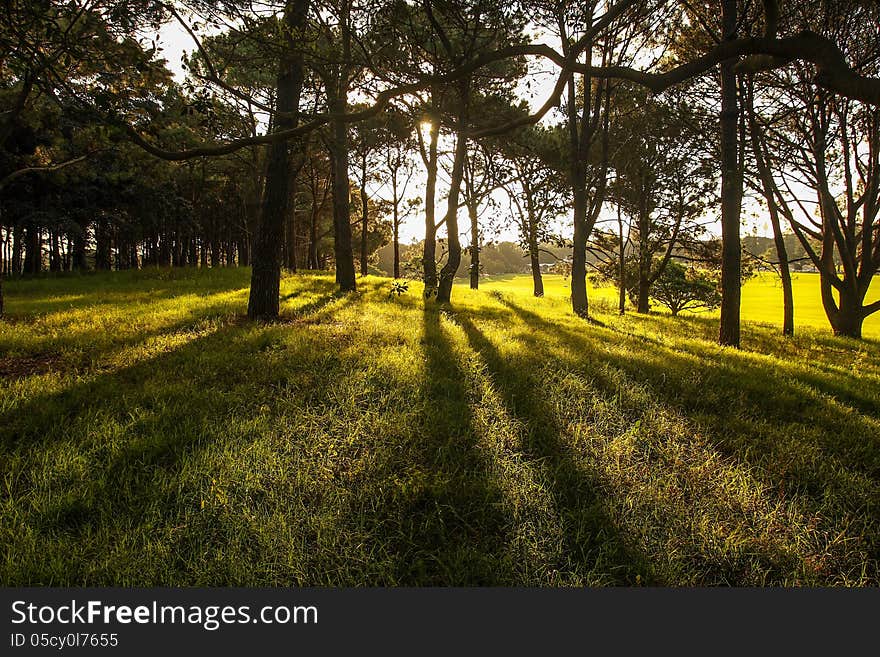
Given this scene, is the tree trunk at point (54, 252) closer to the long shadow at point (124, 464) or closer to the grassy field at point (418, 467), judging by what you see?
the grassy field at point (418, 467)

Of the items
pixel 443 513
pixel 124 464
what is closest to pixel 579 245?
pixel 443 513

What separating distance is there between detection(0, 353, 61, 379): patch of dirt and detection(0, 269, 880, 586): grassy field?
0.04 metres

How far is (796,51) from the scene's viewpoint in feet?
10.1

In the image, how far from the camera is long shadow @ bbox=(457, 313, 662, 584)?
6.43ft

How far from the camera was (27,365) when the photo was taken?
443cm

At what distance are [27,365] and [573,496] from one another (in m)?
6.41

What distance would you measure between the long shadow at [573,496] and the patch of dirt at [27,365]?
17.9ft

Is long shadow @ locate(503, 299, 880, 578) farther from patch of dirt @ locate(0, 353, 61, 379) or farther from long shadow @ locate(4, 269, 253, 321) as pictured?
long shadow @ locate(4, 269, 253, 321)

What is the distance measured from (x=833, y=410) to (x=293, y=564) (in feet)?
18.8

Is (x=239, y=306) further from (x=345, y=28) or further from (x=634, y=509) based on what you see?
(x=634, y=509)

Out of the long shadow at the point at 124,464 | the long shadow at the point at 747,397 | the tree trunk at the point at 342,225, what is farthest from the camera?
the tree trunk at the point at 342,225

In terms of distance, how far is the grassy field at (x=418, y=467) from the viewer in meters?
1.94

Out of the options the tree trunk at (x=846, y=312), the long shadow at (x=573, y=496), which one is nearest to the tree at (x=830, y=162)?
the tree trunk at (x=846, y=312)

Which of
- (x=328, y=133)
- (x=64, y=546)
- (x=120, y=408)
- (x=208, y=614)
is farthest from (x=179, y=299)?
(x=208, y=614)
